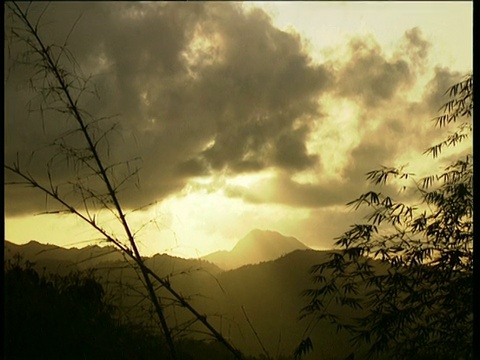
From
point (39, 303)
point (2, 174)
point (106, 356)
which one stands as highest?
point (2, 174)

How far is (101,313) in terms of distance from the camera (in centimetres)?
588

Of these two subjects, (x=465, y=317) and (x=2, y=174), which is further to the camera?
(x=465, y=317)

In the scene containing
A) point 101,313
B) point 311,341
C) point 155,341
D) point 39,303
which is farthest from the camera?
point 39,303

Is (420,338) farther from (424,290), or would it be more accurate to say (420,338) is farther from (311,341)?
(311,341)

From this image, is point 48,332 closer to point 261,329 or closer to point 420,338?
point 261,329

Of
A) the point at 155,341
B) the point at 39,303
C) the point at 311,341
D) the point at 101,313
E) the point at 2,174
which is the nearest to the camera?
the point at 2,174

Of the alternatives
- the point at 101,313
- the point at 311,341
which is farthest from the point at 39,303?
the point at 311,341

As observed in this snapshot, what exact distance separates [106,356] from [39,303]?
5.53ft

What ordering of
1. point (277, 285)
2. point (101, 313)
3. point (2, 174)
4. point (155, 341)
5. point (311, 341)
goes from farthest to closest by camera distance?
point (277, 285) < point (101, 313) < point (155, 341) < point (311, 341) < point (2, 174)

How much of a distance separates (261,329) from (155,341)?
1061mm

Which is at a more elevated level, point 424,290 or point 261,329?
point 424,290

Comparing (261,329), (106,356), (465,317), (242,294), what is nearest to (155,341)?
(106,356)

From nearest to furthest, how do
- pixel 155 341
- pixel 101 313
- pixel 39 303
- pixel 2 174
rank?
pixel 2 174 → pixel 155 341 → pixel 101 313 → pixel 39 303

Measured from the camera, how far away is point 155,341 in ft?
17.6
